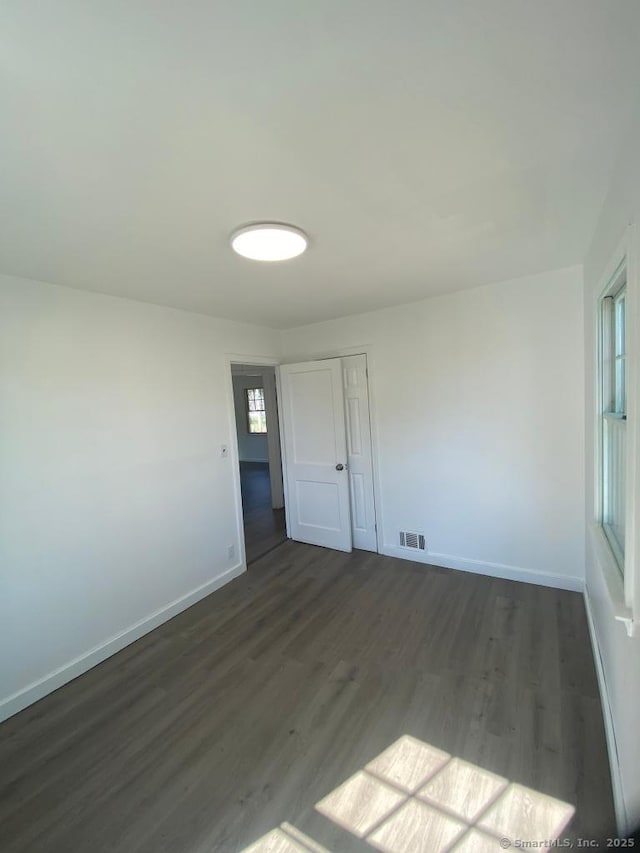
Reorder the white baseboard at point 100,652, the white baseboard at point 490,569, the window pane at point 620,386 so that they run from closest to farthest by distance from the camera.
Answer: the window pane at point 620,386 < the white baseboard at point 100,652 < the white baseboard at point 490,569

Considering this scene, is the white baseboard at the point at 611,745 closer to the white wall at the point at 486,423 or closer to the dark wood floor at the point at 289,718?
the dark wood floor at the point at 289,718

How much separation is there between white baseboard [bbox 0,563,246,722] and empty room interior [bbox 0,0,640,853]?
0.02 meters

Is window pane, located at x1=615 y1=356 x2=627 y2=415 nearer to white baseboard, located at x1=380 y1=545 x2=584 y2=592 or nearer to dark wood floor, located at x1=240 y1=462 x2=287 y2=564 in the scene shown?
white baseboard, located at x1=380 y1=545 x2=584 y2=592

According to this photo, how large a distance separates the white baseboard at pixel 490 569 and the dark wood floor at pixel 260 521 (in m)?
1.32

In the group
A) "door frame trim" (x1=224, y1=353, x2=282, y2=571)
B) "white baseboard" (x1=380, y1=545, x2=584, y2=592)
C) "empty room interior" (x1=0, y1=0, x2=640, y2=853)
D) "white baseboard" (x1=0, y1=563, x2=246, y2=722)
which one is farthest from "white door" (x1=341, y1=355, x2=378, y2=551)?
"white baseboard" (x1=0, y1=563, x2=246, y2=722)

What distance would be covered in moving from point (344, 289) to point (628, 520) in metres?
2.15

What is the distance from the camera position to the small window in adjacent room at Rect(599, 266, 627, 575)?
5.61ft

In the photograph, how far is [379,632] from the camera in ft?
8.14

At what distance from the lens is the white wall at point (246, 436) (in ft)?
30.3

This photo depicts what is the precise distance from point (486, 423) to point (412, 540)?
4.32 ft

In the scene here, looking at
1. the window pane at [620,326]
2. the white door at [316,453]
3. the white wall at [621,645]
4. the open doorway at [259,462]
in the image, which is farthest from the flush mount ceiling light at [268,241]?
the open doorway at [259,462]

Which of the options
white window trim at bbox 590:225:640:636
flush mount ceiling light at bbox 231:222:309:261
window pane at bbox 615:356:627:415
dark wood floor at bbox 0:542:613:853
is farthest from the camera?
window pane at bbox 615:356:627:415

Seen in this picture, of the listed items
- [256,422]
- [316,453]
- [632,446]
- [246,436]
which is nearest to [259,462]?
[246,436]

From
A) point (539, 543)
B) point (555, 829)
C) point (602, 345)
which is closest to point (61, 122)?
point (602, 345)
